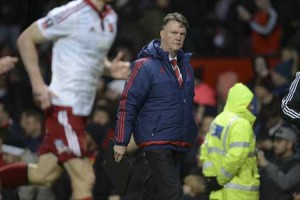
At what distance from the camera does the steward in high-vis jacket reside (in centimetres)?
1017

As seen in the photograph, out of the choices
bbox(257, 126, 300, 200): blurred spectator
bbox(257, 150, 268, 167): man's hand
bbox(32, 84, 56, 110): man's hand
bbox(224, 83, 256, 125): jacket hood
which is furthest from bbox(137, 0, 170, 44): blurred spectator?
bbox(32, 84, 56, 110): man's hand

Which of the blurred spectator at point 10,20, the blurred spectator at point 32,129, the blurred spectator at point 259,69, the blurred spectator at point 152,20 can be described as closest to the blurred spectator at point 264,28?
the blurred spectator at point 259,69

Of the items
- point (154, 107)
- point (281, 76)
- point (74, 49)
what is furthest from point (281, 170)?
point (281, 76)

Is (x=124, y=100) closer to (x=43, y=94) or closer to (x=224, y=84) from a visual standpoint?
(x=43, y=94)

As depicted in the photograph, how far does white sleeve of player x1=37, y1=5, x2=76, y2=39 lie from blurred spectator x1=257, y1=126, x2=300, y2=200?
2.52 m

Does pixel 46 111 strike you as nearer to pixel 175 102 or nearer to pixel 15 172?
pixel 15 172

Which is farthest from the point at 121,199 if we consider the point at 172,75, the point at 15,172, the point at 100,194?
the point at 172,75

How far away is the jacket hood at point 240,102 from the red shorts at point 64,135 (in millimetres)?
1429

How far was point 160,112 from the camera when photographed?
375 inches

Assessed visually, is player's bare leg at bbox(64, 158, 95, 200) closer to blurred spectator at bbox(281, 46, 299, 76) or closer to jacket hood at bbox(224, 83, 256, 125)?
jacket hood at bbox(224, 83, 256, 125)

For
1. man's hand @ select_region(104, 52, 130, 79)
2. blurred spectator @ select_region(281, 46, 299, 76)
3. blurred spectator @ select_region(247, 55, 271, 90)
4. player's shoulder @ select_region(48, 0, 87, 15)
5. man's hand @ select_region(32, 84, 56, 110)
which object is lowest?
blurred spectator @ select_region(247, 55, 271, 90)

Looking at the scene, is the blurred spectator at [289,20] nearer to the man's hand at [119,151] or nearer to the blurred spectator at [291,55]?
the blurred spectator at [291,55]

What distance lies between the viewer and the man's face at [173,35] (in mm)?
9586

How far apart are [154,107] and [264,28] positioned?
6.86 metres
